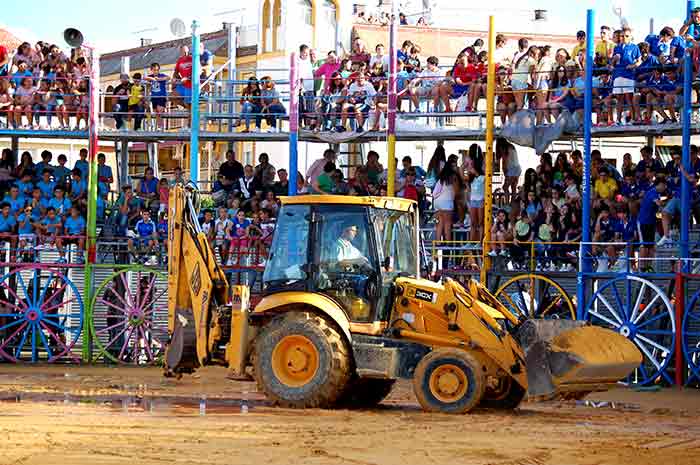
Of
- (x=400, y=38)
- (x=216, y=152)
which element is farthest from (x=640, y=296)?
(x=400, y=38)

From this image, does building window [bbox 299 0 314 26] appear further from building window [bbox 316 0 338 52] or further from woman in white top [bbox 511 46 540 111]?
woman in white top [bbox 511 46 540 111]

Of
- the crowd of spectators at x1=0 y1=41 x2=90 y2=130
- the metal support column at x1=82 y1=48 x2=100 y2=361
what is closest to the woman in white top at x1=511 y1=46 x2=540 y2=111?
the metal support column at x1=82 y1=48 x2=100 y2=361

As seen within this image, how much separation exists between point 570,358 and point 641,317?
6.67 meters

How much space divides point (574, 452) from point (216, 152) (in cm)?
3451

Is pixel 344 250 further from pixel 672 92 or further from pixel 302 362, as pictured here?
pixel 672 92

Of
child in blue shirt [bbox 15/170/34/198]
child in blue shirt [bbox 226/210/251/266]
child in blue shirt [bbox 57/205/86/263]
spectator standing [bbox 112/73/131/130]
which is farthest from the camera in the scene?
spectator standing [bbox 112/73/131/130]

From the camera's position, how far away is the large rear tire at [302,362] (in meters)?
17.1

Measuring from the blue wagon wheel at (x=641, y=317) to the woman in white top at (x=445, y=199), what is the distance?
309 centimetres

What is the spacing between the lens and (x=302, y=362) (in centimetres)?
1728

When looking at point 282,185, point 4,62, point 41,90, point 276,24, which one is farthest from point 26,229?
point 276,24

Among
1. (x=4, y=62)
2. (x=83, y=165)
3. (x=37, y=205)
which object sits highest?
(x=4, y=62)

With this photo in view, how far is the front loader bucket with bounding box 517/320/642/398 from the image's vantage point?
16.2 metres

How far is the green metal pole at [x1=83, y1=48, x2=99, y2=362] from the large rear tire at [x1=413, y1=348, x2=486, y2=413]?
1048 cm

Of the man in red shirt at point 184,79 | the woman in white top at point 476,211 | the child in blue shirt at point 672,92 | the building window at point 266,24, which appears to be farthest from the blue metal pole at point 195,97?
the building window at point 266,24
